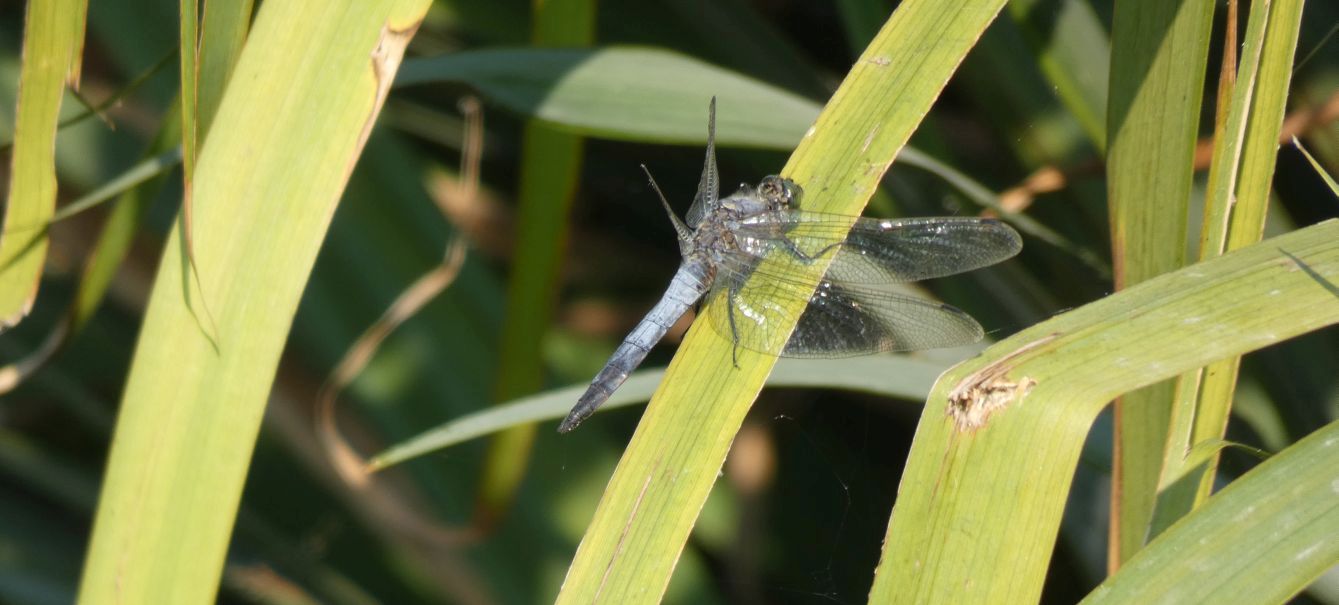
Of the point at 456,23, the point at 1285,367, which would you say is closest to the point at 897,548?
the point at 1285,367

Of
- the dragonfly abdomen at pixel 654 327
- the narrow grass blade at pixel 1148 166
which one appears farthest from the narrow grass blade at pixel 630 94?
the narrow grass blade at pixel 1148 166

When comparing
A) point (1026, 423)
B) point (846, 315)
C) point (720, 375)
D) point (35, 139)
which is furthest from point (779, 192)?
point (35, 139)

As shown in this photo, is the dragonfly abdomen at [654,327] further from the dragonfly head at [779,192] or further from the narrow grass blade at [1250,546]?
the narrow grass blade at [1250,546]

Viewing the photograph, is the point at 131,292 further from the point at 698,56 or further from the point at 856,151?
the point at 856,151

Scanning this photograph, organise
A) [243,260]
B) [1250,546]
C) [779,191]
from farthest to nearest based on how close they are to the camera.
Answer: [779,191], [243,260], [1250,546]

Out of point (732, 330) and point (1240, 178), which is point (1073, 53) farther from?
point (732, 330)

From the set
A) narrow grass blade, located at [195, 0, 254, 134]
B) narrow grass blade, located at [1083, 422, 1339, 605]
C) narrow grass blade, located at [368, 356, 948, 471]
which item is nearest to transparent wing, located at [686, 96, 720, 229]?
narrow grass blade, located at [368, 356, 948, 471]

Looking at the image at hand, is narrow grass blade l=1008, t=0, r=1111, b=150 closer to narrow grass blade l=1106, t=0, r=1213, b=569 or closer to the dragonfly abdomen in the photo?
narrow grass blade l=1106, t=0, r=1213, b=569
